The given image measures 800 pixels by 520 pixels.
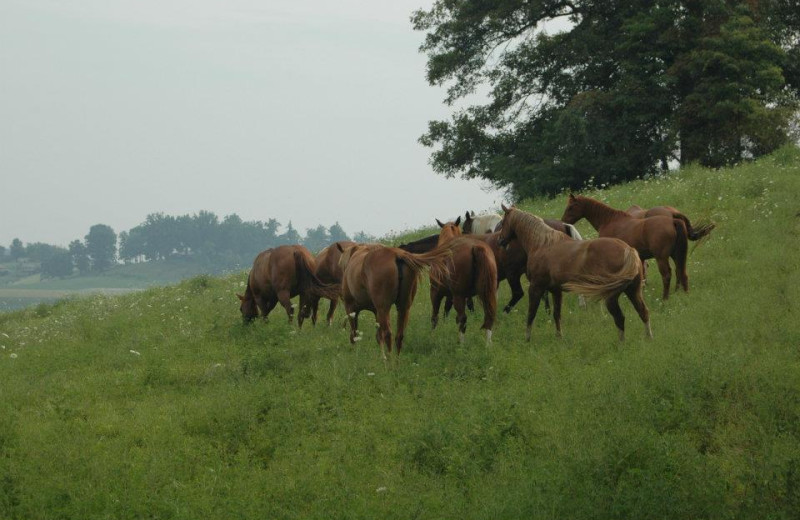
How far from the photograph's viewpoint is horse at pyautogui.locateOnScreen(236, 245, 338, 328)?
51.7 feet

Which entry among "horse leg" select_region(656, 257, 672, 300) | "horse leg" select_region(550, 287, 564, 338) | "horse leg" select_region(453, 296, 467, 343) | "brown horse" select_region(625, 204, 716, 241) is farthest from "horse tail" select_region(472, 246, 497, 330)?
"brown horse" select_region(625, 204, 716, 241)

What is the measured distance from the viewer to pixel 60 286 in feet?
457

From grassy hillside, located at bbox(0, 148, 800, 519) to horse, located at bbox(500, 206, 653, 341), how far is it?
629 millimetres

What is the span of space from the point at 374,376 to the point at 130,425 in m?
3.43

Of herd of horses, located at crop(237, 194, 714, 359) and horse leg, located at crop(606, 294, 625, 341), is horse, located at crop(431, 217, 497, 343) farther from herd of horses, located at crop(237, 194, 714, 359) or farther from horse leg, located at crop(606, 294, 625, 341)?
horse leg, located at crop(606, 294, 625, 341)

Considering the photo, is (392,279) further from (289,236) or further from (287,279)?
(289,236)

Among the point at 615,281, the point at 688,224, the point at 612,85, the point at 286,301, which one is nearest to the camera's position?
the point at 615,281

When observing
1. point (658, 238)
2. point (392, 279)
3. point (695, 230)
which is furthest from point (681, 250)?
point (392, 279)

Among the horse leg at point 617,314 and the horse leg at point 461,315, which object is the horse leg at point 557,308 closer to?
the horse leg at point 617,314

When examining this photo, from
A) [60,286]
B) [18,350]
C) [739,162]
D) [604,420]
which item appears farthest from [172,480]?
[60,286]

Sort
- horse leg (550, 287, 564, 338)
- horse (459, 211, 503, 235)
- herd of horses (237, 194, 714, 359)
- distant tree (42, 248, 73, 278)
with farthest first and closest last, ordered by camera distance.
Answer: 1. distant tree (42, 248, 73, 278)
2. horse (459, 211, 503, 235)
3. horse leg (550, 287, 564, 338)
4. herd of horses (237, 194, 714, 359)

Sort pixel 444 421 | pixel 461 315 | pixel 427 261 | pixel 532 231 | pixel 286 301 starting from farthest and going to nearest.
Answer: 1. pixel 286 301
2. pixel 532 231
3. pixel 461 315
4. pixel 427 261
5. pixel 444 421

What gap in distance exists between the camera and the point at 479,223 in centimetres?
1777

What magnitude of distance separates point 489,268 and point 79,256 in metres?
156
